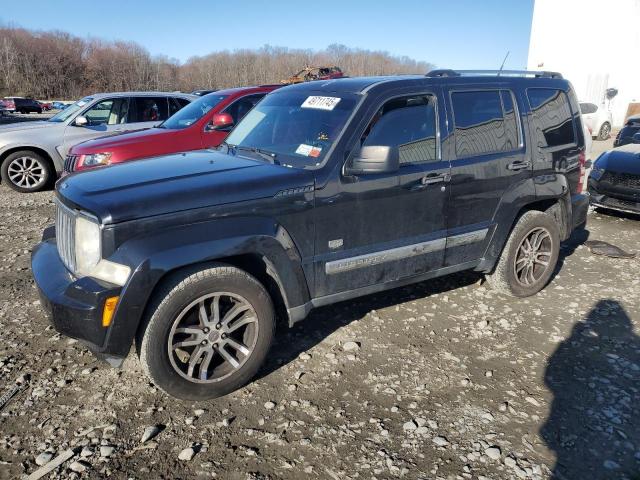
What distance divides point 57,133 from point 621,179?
9.50m

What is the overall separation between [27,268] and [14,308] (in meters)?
1.03

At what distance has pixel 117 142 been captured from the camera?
6723mm

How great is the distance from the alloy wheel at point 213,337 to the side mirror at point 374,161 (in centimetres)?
116

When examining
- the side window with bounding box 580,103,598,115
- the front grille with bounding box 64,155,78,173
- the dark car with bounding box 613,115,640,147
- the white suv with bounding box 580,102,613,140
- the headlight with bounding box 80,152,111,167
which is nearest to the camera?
the headlight with bounding box 80,152,111,167

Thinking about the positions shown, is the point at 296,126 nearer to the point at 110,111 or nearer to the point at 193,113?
the point at 193,113

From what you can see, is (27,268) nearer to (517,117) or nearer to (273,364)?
(273,364)

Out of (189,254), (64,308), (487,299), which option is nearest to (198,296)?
(189,254)

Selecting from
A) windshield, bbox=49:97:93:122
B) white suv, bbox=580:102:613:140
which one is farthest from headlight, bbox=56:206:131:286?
white suv, bbox=580:102:613:140

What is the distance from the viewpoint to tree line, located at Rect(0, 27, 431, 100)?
6209 centimetres

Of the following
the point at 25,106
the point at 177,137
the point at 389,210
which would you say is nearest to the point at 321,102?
the point at 389,210

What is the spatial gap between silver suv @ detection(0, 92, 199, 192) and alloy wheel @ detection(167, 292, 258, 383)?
6.77 m

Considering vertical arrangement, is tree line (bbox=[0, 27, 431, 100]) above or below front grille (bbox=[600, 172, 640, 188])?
above

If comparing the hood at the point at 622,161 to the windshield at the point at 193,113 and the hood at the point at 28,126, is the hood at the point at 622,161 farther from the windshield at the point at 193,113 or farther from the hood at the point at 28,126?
the hood at the point at 28,126

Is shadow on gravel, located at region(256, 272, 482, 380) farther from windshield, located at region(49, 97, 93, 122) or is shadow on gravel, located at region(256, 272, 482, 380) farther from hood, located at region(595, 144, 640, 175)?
windshield, located at region(49, 97, 93, 122)
